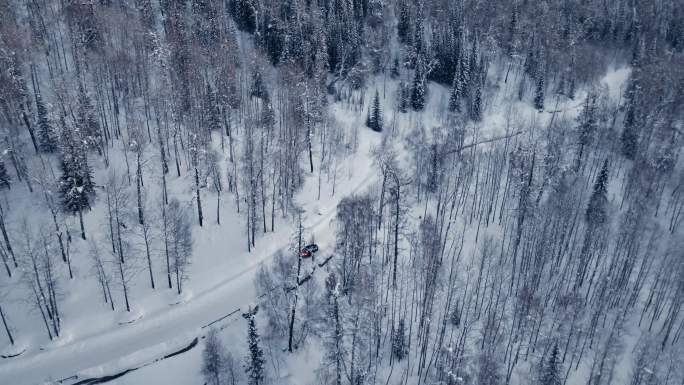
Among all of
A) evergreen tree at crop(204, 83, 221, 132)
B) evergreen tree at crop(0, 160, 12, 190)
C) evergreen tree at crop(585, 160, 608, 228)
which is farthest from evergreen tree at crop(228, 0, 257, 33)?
evergreen tree at crop(585, 160, 608, 228)

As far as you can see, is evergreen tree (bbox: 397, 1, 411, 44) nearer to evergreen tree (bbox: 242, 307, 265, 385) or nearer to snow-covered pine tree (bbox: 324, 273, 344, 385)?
snow-covered pine tree (bbox: 324, 273, 344, 385)

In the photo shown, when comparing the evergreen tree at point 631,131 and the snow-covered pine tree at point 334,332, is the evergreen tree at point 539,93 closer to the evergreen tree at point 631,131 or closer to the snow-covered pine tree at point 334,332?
the evergreen tree at point 631,131

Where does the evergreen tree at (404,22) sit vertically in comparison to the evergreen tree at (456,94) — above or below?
above

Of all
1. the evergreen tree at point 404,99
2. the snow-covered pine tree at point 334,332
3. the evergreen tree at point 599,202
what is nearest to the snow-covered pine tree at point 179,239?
the snow-covered pine tree at point 334,332

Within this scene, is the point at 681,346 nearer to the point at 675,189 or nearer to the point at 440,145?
the point at 675,189

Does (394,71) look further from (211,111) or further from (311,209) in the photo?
(311,209)

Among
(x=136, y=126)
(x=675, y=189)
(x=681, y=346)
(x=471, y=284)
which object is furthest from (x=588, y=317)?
(x=136, y=126)
